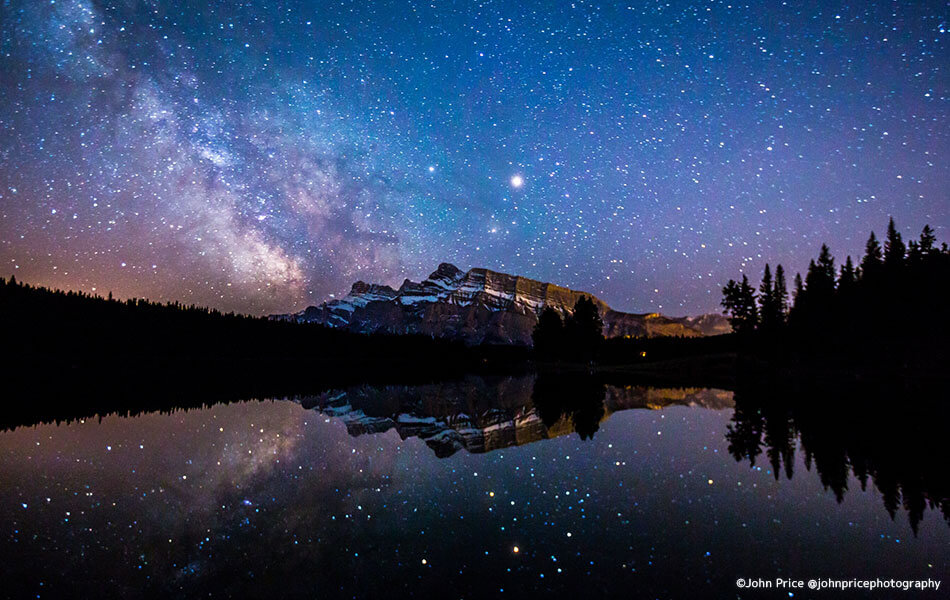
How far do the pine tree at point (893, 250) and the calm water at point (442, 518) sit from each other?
6263cm

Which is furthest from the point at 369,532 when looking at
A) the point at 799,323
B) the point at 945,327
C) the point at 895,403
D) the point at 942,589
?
the point at 799,323

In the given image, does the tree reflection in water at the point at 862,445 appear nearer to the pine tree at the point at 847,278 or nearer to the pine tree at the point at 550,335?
the pine tree at the point at 847,278

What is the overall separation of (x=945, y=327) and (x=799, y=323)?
1934 cm

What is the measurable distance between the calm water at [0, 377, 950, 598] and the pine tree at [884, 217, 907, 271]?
62.6 meters

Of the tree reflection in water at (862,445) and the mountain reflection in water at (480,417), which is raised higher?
the tree reflection in water at (862,445)

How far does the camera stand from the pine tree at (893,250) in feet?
185

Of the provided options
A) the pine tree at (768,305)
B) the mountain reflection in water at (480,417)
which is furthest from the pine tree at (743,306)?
the mountain reflection in water at (480,417)

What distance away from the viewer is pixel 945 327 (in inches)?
1844

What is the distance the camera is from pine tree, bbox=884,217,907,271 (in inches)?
2216

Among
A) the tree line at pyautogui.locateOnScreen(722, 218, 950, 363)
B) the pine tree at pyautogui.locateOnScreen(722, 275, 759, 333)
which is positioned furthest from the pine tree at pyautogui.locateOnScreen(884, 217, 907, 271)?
the pine tree at pyautogui.locateOnScreen(722, 275, 759, 333)

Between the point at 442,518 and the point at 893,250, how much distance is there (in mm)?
78235

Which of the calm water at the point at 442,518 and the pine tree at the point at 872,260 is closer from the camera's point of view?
the calm water at the point at 442,518

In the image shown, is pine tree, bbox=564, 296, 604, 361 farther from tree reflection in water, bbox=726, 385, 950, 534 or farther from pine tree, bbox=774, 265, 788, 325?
tree reflection in water, bbox=726, 385, 950, 534

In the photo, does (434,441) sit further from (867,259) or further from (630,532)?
(867,259)
